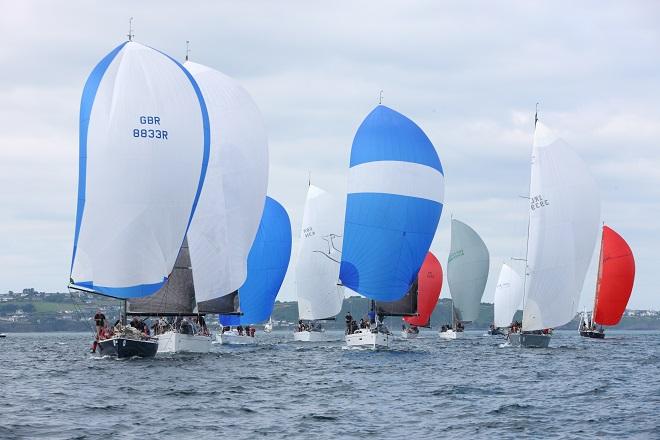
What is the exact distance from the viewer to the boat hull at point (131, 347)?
133 ft

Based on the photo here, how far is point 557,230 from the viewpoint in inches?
2058

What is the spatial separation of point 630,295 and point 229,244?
134 feet

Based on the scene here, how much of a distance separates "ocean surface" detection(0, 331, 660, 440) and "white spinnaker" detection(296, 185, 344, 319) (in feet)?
95.9

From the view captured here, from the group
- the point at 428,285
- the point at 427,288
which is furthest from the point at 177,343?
the point at 428,285

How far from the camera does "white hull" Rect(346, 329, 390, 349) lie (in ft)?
171

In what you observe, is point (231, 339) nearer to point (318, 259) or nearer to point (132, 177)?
point (318, 259)

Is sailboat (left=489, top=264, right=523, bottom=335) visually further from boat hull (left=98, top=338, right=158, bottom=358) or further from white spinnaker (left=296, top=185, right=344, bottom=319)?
boat hull (left=98, top=338, right=158, bottom=358)

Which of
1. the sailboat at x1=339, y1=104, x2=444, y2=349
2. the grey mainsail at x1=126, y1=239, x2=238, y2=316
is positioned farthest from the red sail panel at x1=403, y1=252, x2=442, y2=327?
the grey mainsail at x1=126, y1=239, x2=238, y2=316

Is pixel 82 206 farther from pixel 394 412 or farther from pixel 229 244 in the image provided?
pixel 394 412

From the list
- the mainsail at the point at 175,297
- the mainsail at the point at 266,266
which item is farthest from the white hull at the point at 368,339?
the mainsail at the point at 266,266

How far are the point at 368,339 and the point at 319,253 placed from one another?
897 inches

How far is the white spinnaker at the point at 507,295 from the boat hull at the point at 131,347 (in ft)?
188

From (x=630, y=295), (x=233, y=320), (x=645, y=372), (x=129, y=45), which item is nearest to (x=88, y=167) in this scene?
(x=129, y=45)

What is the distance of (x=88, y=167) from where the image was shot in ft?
133
